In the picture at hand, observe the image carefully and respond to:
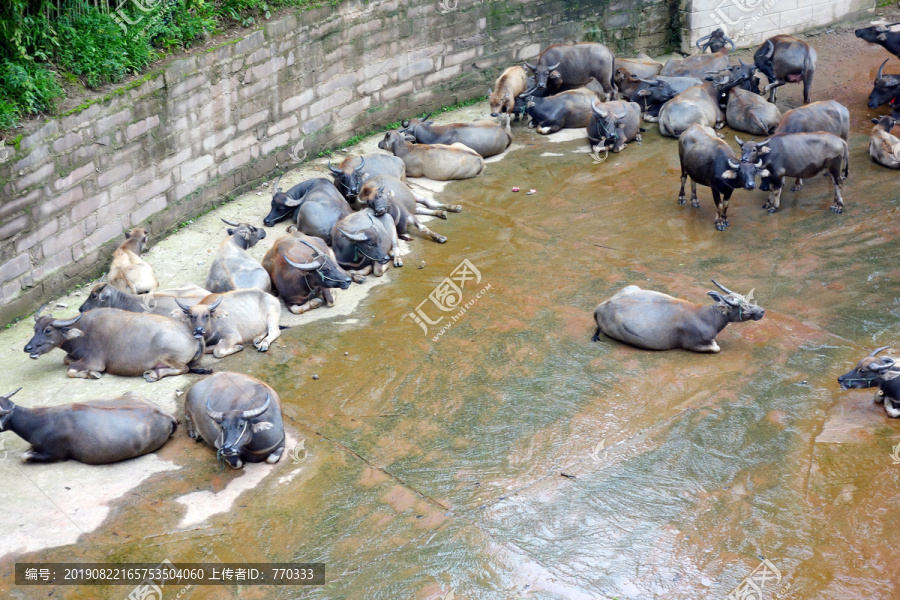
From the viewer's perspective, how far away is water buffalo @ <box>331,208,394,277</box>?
10.2 meters

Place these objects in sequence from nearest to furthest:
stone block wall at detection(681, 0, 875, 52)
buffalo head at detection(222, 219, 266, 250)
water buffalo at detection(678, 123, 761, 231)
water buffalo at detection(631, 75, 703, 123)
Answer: buffalo head at detection(222, 219, 266, 250)
water buffalo at detection(678, 123, 761, 231)
water buffalo at detection(631, 75, 703, 123)
stone block wall at detection(681, 0, 875, 52)

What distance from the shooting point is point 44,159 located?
30.4ft

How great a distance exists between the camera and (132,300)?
9.04 meters

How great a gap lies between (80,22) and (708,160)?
8.20m

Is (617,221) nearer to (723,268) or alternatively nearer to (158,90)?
(723,268)

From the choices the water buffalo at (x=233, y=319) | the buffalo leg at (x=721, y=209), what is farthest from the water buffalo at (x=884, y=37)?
the water buffalo at (x=233, y=319)

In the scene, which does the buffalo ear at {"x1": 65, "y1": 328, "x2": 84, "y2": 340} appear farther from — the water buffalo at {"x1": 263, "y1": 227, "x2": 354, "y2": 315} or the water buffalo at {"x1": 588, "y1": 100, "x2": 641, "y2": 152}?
the water buffalo at {"x1": 588, "y1": 100, "x2": 641, "y2": 152}

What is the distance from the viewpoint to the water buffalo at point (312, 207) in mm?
10906

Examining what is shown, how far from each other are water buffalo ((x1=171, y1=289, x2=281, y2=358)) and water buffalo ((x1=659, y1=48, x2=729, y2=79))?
9258mm

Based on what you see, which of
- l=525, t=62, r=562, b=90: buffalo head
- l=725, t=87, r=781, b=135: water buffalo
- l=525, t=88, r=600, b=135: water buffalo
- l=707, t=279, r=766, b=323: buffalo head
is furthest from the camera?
l=525, t=62, r=562, b=90: buffalo head

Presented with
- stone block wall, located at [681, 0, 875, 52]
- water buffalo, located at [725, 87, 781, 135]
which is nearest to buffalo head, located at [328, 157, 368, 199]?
water buffalo, located at [725, 87, 781, 135]

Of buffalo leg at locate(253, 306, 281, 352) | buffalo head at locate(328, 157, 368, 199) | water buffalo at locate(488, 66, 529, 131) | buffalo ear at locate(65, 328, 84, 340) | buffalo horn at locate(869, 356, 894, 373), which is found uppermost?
water buffalo at locate(488, 66, 529, 131)

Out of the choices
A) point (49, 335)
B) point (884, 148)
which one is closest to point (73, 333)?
point (49, 335)

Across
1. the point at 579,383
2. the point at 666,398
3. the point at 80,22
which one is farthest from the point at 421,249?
the point at 80,22
